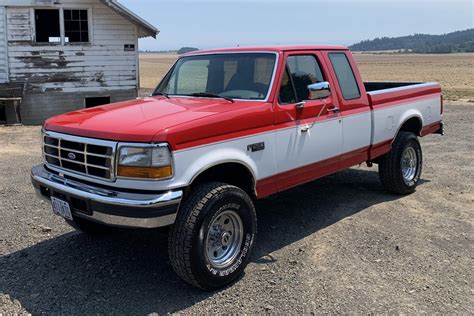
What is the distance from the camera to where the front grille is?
13.1ft

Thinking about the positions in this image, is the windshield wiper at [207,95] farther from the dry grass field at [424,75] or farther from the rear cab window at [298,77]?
the dry grass field at [424,75]

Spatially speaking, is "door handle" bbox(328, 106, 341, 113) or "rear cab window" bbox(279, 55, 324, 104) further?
"door handle" bbox(328, 106, 341, 113)

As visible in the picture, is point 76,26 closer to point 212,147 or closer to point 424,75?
point 212,147

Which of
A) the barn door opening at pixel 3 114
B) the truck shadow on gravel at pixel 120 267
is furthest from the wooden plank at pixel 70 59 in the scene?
the truck shadow on gravel at pixel 120 267

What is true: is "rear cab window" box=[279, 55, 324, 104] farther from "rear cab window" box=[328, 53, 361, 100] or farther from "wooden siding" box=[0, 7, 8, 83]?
"wooden siding" box=[0, 7, 8, 83]

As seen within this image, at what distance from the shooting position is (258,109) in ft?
15.3

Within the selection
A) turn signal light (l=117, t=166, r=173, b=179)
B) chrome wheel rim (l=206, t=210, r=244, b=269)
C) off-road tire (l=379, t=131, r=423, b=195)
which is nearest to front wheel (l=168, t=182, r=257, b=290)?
chrome wheel rim (l=206, t=210, r=244, b=269)

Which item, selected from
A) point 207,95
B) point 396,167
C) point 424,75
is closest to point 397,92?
point 396,167

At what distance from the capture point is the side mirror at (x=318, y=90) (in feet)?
16.2

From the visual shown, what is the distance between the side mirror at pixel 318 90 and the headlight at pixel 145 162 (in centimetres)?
179

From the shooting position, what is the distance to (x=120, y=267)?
4766 mm

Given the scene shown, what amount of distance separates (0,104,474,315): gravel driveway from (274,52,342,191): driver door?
0.77 meters

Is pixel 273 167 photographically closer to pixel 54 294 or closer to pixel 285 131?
pixel 285 131

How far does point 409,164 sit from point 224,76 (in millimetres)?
3365
